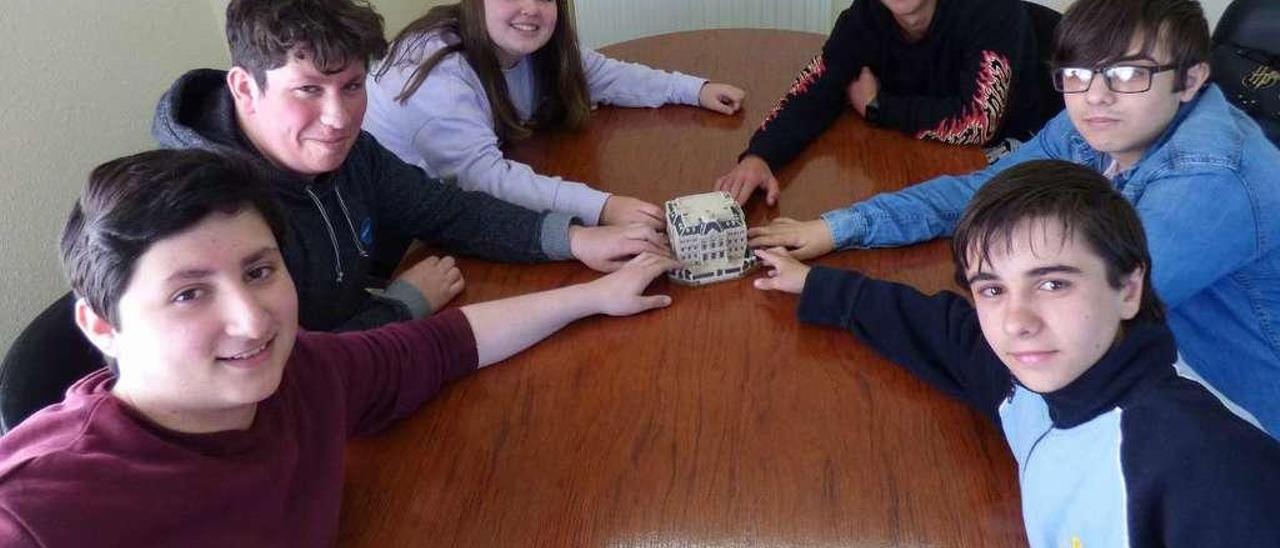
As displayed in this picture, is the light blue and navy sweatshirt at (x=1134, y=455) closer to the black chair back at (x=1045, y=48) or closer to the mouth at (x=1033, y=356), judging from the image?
the mouth at (x=1033, y=356)

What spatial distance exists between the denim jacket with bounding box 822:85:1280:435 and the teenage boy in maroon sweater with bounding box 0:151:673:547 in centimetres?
96

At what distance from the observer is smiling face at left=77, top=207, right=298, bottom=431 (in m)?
0.77

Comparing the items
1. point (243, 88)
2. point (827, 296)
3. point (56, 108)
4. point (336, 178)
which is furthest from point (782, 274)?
point (56, 108)

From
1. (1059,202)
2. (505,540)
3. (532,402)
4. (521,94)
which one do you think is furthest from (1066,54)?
(521,94)

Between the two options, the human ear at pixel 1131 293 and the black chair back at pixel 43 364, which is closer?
the human ear at pixel 1131 293

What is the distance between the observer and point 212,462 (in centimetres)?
81

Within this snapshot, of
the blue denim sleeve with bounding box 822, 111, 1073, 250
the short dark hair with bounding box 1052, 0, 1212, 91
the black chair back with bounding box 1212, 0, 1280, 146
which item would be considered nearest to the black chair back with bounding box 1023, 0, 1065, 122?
the black chair back with bounding box 1212, 0, 1280, 146

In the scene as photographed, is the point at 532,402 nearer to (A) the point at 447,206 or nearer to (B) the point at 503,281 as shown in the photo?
(B) the point at 503,281

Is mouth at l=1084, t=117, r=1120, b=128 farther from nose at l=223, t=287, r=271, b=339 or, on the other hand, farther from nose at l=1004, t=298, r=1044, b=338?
nose at l=223, t=287, r=271, b=339

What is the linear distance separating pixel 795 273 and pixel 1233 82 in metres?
0.92

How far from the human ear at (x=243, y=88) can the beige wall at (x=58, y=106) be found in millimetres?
548

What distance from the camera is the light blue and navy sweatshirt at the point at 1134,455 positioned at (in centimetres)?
72

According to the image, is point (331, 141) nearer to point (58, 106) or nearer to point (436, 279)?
point (436, 279)

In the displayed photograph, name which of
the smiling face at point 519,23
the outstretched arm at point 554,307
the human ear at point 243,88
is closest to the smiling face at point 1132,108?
the outstretched arm at point 554,307
